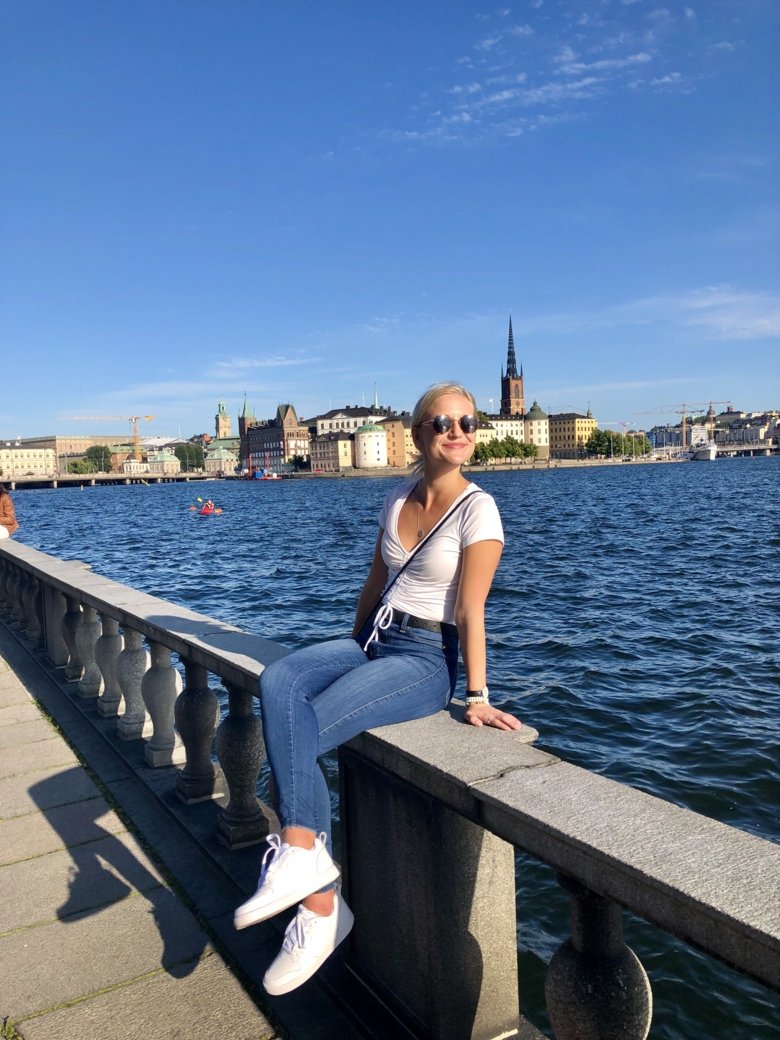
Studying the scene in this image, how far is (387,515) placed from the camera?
325 cm

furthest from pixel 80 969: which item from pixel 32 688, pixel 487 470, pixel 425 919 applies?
pixel 487 470

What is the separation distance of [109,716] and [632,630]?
12.6 metres

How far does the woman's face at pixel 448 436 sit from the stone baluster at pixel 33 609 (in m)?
5.45

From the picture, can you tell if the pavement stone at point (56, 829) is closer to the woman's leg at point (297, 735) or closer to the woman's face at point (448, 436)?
the woman's leg at point (297, 735)

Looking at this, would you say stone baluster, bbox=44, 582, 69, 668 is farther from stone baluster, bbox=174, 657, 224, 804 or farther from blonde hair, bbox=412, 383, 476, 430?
blonde hair, bbox=412, 383, 476, 430

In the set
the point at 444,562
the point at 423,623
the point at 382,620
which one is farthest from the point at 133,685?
the point at 444,562

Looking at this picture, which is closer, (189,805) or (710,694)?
(189,805)

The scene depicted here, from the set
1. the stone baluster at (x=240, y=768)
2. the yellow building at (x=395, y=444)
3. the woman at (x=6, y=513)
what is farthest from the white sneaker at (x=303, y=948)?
the yellow building at (x=395, y=444)

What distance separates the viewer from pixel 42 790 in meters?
4.34

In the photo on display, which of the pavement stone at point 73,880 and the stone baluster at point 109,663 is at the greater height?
the stone baluster at point 109,663

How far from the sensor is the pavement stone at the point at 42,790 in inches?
164

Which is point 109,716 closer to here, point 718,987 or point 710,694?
point 718,987

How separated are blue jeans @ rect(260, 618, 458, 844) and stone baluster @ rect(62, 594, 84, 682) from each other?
3695mm

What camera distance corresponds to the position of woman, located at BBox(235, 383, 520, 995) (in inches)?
92.7
